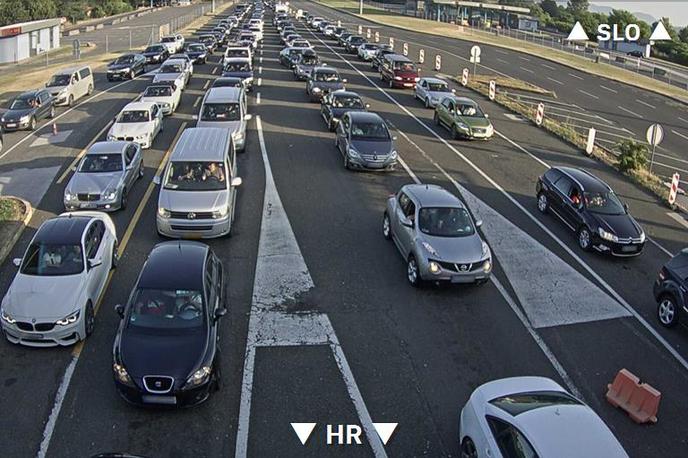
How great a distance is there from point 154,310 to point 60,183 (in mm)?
12160

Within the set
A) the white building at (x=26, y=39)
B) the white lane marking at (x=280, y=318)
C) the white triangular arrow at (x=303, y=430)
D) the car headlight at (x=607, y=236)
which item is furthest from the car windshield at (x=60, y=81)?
the white triangular arrow at (x=303, y=430)

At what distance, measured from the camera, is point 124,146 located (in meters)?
19.8

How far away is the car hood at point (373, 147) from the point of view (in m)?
22.0

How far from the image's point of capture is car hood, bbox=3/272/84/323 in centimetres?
1141

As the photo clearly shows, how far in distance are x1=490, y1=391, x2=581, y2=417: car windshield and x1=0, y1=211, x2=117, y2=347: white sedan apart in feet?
24.5

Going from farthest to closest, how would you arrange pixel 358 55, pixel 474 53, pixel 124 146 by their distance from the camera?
pixel 358 55, pixel 474 53, pixel 124 146

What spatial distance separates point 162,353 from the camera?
1002 cm

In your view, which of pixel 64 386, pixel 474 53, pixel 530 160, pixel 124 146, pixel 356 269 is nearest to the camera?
pixel 64 386

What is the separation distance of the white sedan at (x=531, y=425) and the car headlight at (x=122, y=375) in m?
4.87

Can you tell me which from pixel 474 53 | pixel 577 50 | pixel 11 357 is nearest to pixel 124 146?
pixel 11 357

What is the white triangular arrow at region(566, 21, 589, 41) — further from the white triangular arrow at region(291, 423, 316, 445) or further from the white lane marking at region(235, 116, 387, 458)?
the white triangular arrow at region(291, 423, 316, 445)

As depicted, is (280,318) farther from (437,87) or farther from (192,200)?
(437,87)

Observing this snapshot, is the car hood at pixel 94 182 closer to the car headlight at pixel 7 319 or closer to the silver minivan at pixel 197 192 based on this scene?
the silver minivan at pixel 197 192

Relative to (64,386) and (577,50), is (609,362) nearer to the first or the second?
(64,386)
